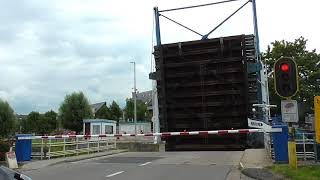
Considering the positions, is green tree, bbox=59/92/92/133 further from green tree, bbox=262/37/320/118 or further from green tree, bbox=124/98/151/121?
green tree, bbox=262/37/320/118

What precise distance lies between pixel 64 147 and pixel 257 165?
36.7 ft

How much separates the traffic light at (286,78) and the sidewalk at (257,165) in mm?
2306

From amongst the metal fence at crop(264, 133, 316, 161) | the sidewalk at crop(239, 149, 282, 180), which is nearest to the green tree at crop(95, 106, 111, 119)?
the sidewalk at crop(239, 149, 282, 180)

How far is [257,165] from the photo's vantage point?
57.5 ft

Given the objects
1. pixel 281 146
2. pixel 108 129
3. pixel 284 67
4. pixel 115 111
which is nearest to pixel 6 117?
pixel 115 111

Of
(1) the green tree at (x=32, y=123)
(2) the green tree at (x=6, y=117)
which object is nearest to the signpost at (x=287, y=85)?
(2) the green tree at (x=6, y=117)

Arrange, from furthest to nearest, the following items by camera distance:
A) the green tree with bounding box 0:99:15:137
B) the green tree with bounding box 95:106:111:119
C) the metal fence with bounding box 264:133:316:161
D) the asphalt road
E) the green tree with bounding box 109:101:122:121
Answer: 1. the green tree with bounding box 109:101:122:121
2. the green tree with bounding box 95:106:111:119
3. the green tree with bounding box 0:99:15:137
4. the metal fence with bounding box 264:133:316:161
5. the asphalt road

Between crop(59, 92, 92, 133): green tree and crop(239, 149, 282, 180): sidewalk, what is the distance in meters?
61.1

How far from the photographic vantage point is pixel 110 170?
1730cm

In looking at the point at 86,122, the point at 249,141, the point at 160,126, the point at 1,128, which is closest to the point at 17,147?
the point at 160,126

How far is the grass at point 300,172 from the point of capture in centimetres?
1326

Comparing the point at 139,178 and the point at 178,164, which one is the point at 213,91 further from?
the point at 139,178

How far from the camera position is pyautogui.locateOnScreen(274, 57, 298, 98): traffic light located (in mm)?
14977

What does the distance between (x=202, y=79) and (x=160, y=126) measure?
3.26 metres
